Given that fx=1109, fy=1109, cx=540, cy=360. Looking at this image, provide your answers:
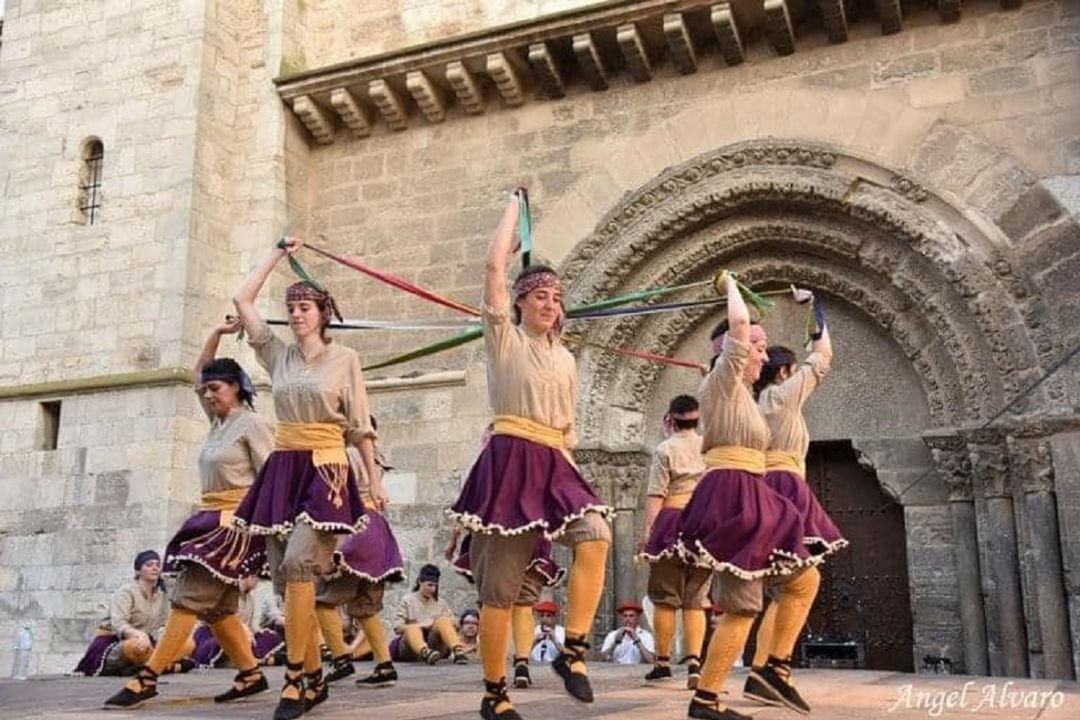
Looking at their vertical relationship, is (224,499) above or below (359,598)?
above

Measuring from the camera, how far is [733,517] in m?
4.53

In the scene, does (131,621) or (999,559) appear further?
(999,559)

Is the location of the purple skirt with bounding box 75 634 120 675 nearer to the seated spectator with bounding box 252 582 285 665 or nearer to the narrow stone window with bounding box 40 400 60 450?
the seated spectator with bounding box 252 582 285 665

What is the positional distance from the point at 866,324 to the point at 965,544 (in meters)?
2.19

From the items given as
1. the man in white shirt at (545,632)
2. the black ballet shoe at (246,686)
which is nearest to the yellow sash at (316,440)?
the black ballet shoe at (246,686)

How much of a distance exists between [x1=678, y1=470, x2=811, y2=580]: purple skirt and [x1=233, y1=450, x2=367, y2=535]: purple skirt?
1453 millimetres

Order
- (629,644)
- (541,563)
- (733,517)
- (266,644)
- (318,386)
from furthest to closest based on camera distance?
1. (629,644)
2. (266,644)
3. (541,563)
4. (318,386)
5. (733,517)

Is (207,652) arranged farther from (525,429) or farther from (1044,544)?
(1044,544)

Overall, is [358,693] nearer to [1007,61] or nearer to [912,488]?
[912,488]

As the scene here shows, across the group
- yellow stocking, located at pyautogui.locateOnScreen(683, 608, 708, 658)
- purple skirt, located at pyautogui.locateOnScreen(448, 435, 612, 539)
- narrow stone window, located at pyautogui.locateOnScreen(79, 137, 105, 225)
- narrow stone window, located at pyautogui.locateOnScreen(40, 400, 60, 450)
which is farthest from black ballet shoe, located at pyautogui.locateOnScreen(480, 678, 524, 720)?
narrow stone window, located at pyautogui.locateOnScreen(79, 137, 105, 225)

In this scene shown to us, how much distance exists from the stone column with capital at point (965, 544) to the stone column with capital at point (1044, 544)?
574 millimetres

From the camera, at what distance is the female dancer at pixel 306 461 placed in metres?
4.64

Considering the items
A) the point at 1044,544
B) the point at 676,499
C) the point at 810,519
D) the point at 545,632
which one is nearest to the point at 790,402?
the point at 810,519

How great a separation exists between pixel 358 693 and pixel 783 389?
8.68ft
